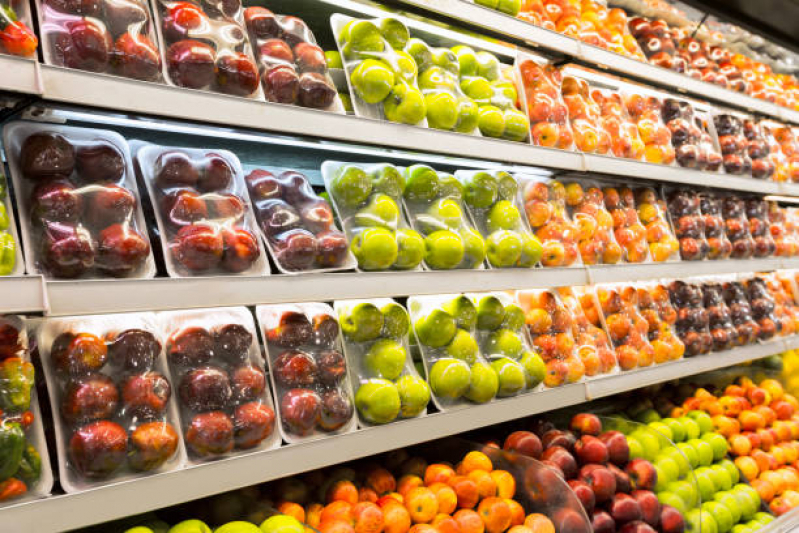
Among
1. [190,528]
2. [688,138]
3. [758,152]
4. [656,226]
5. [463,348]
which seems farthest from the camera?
[758,152]

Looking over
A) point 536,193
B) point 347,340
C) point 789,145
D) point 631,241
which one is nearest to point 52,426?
point 347,340

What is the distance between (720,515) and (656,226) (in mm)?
1087

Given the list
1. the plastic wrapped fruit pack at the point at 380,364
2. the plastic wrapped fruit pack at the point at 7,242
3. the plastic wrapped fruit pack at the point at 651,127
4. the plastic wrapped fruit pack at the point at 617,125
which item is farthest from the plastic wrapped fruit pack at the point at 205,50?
the plastic wrapped fruit pack at the point at 651,127

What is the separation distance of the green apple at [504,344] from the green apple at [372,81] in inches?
29.7

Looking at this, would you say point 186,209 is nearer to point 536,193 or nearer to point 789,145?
point 536,193

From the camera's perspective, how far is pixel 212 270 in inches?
53.2

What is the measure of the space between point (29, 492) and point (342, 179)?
38.9 inches

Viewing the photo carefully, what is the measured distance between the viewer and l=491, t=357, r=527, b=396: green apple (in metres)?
1.80

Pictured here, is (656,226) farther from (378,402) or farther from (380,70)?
(378,402)

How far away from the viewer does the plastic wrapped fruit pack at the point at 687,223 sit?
2.71 m

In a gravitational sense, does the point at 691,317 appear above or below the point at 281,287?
below

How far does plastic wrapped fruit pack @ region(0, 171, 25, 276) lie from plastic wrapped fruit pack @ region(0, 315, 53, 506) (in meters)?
0.10

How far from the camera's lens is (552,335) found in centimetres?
209

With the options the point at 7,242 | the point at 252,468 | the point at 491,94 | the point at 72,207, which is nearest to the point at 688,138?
the point at 491,94
